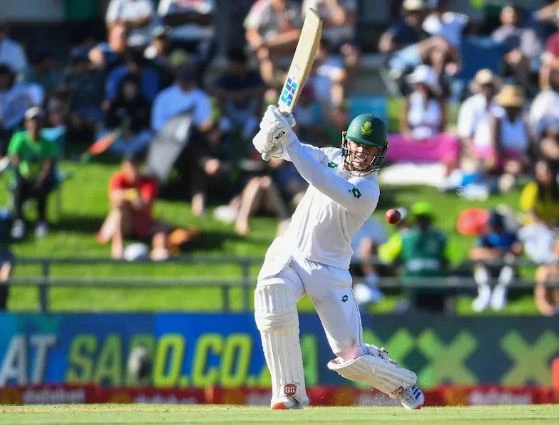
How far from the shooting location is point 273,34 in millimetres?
18453

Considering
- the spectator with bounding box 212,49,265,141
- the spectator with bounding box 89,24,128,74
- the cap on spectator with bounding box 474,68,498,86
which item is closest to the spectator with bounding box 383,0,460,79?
the cap on spectator with bounding box 474,68,498,86

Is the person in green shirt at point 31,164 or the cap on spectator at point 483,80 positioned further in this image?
the cap on spectator at point 483,80

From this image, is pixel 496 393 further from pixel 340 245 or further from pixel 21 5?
pixel 21 5

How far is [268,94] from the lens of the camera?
59.1 feet

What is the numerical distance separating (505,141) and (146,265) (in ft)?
15.0

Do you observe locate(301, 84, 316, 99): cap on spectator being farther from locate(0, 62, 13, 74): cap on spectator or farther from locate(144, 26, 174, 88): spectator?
locate(0, 62, 13, 74): cap on spectator

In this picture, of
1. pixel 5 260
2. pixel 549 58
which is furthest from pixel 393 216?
pixel 549 58

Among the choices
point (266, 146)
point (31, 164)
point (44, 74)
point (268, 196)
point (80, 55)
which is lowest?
point (268, 196)

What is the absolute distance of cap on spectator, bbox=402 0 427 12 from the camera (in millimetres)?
19641

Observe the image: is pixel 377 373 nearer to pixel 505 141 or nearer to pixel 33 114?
pixel 33 114

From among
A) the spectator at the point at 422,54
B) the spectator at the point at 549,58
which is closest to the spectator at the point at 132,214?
the spectator at the point at 422,54

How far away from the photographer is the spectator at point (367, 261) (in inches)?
591

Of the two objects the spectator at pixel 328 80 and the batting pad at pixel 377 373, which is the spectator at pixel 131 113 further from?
the batting pad at pixel 377 373

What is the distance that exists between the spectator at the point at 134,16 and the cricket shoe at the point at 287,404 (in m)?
9.88
